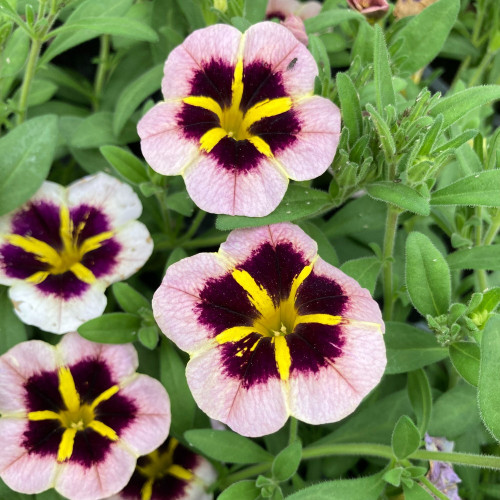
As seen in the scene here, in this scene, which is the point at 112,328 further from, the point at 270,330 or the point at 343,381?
the point at 343,381

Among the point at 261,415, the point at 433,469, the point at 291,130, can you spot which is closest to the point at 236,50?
the point at 291,130

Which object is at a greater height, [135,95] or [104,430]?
[135,95]

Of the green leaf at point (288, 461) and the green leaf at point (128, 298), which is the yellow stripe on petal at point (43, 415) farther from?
the green leaf at point (288, 461)

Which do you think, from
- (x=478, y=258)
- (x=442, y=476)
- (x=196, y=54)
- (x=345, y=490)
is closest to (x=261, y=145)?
(x=196, y=54)

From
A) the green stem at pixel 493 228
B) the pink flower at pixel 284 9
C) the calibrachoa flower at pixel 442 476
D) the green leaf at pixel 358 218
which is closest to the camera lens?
the calibrachoa flower at pixel 442 476

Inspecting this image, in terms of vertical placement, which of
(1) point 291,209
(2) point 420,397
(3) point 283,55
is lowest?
(2) point 420,397

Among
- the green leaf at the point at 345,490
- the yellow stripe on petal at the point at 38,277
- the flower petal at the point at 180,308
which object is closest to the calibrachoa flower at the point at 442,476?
the green leaf at the point at 345,490
